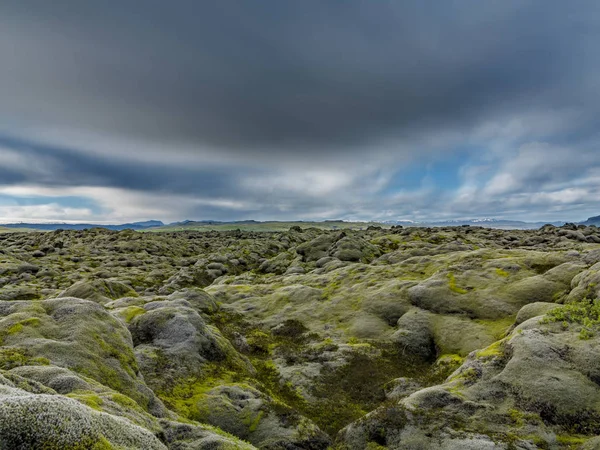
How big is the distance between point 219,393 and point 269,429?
4.58m

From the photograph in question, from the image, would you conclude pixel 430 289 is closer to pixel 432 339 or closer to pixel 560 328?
pixel 432 339

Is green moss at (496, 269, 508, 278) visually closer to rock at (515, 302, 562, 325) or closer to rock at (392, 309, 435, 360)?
rock at (392, 309, 435, 360)

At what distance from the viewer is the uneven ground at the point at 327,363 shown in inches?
557

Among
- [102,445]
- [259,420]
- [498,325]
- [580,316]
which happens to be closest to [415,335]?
[498,325]

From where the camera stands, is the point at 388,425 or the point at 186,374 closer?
the point at 388,425

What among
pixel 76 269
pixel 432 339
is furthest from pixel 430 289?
pixel 76 269

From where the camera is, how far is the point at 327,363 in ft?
110

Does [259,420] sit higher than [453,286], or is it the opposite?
[453,286]

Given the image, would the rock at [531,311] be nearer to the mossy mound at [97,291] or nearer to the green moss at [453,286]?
the green moss at [453,286]

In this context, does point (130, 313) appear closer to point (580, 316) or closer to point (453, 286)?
point (580, 316)

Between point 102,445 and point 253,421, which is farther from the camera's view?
point 253,421

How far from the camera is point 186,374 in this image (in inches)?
974

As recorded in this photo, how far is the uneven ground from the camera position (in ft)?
46.4

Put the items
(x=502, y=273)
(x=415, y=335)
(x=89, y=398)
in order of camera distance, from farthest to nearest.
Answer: (x=502, y=273), (x=415, y=335), (x=89, y=398)
